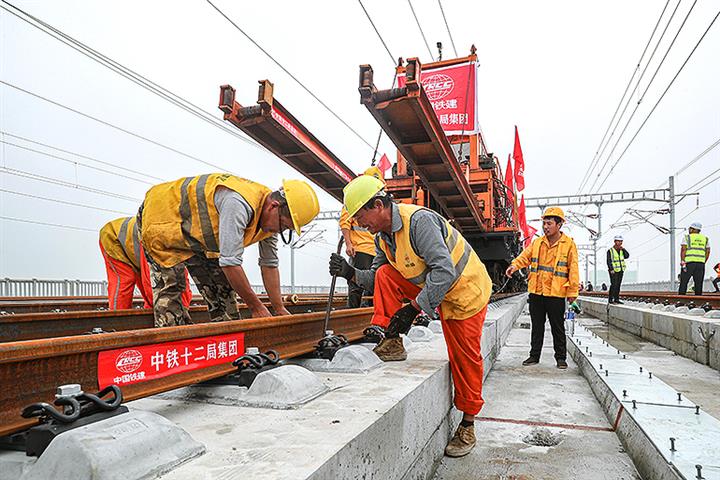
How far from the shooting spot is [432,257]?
277 centimetres

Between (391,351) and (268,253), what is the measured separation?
1.17 m

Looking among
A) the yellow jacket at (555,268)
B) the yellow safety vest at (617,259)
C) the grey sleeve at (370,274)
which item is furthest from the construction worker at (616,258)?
the grey sleeve at (370,274)

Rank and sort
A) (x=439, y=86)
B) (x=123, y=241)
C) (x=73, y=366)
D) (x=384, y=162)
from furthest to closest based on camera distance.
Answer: (x=384, y=162) < (x=439, y=86) < (x=123, y=241) < (x=73, y=366)

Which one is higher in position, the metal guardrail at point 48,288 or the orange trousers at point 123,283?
the orange trousers at point 123,283

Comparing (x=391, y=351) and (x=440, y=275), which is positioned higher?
(x=440, y=275)

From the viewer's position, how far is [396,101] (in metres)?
5.24

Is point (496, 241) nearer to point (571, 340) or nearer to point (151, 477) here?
point (571, 340)

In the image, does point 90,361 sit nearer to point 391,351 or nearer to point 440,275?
point 440,275

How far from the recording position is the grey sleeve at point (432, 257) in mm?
2727

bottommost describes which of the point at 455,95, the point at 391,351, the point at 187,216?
the point at 391,351

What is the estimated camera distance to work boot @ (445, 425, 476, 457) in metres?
2.91

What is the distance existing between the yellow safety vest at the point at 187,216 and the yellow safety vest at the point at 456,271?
0.91 m

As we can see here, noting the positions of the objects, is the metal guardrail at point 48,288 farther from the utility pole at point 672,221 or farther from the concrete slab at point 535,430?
the utility pole at point 672,221

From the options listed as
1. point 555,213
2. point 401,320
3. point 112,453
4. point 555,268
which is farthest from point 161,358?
point 555,213
